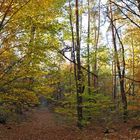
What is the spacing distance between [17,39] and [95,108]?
11301mm

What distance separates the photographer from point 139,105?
25078 millimetres

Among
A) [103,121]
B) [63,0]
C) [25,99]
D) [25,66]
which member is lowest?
[103,121]

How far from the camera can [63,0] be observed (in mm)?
21547

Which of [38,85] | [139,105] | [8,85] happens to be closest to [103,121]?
[139,105]

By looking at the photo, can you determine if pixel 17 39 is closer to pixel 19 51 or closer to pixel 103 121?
pixel 19 51

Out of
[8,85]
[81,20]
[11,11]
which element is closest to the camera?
[11,11]

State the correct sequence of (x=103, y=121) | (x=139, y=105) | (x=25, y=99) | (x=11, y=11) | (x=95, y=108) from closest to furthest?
(x=11, y=11)
(x=25, y=99)
(x=95, y=108)
(x=139, y=105)
(x=103, y=121)

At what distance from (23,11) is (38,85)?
3.68 metres

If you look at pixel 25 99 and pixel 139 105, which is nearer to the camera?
pixel 25 99

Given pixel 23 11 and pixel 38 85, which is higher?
pixel 23 11

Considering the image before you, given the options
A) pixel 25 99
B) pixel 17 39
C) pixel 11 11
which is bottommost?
pixel 25 99

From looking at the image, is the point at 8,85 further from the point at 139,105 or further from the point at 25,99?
the point at 139,105

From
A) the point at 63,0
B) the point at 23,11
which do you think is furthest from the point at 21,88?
the point at 63,0

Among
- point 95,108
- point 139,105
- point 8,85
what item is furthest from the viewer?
point 139,105
